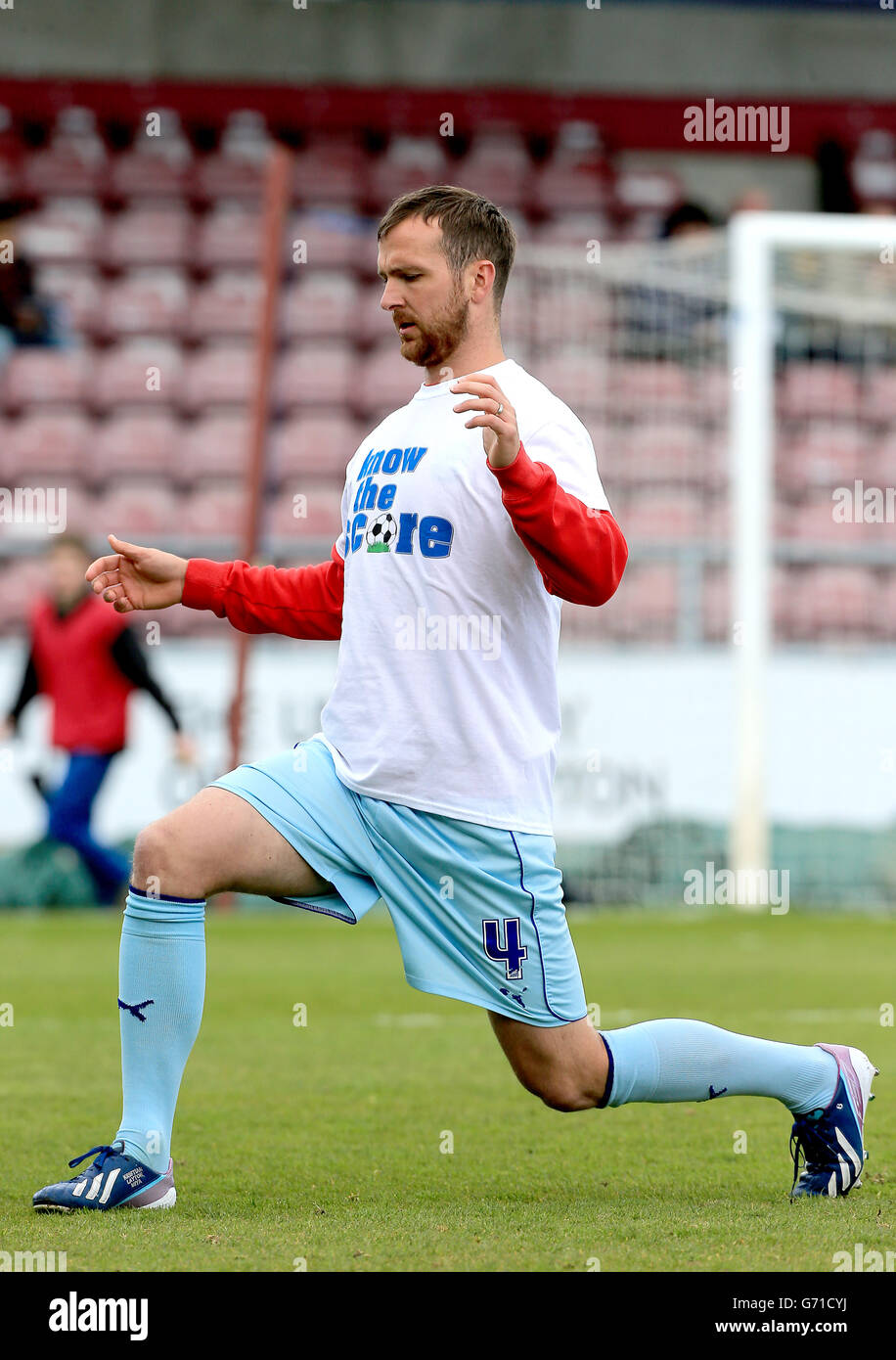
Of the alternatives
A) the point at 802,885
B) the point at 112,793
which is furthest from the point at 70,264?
the point at 802,885

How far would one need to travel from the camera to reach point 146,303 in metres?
15.3

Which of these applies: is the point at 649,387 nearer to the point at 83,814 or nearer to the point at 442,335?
the point at 83,814

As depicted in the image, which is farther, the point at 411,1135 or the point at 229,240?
the point at 229,240

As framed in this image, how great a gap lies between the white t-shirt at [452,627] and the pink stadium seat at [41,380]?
11.3 metres

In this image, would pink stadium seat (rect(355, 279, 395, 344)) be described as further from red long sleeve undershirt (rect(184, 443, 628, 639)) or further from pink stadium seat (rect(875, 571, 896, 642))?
red long sleeve undershirt (rect(184, 443, 628, 639))

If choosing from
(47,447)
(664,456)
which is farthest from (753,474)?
(47,447)

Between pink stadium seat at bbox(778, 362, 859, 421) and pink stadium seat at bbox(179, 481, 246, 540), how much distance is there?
152 inches

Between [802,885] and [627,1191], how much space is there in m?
7.68

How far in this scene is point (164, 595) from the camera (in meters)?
3.98

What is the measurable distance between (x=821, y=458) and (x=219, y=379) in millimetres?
4852

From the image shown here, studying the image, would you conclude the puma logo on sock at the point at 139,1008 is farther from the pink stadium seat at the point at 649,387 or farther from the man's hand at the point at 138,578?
the pink stadium seat at the point at 649,387

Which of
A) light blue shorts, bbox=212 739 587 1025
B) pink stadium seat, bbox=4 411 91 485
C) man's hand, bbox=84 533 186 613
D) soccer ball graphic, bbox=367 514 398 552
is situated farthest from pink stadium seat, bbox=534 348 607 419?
light blue shorts, bbox=212 739 587 1025

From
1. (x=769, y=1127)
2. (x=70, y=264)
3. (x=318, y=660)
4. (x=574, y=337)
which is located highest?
(x=70, y=264)

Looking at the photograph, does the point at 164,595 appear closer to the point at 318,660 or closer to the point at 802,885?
the point at 318,660
